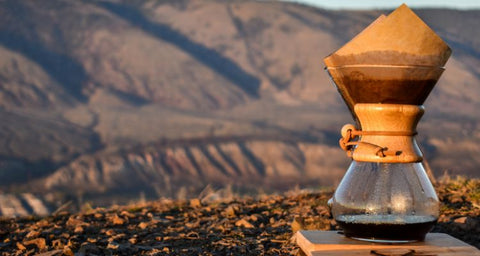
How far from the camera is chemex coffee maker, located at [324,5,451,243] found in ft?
11.2

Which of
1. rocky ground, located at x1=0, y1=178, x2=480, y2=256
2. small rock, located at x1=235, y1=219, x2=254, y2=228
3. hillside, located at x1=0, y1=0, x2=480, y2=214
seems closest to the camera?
rocky ground, located at x1=0, y1=178, x2=480, y2=256

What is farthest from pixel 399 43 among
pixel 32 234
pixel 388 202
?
pixel 32 234

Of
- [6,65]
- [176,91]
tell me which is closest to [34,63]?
[6,65]

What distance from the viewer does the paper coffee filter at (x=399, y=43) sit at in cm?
340

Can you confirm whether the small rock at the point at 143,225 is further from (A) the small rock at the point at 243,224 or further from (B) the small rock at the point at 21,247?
(B) the small rock at the point at 21,247

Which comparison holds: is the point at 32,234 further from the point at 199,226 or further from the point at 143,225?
the point at 199,226

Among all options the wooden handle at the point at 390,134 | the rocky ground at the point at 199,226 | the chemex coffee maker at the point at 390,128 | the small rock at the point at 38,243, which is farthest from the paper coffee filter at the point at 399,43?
the small rock at the point at 38,243

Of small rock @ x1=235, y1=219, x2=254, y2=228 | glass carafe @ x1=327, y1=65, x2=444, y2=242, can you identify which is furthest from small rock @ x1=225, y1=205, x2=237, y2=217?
glass carafe @ x1=327, y1=65, x2=444, y2=242

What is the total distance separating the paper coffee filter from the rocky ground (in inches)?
80.5

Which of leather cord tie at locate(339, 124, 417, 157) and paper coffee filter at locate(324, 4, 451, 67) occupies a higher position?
paper coffee filter at locate(324, 4, 451, 67)

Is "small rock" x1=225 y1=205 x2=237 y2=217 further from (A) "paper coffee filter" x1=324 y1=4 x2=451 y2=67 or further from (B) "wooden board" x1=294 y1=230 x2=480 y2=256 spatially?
(A) "paper coffee filter" x1=324 y1=4 x2=451 y2=67

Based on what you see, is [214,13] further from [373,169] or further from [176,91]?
[373,169]

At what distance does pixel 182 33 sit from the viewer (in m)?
98.8

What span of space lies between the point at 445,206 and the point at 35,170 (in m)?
55.4
